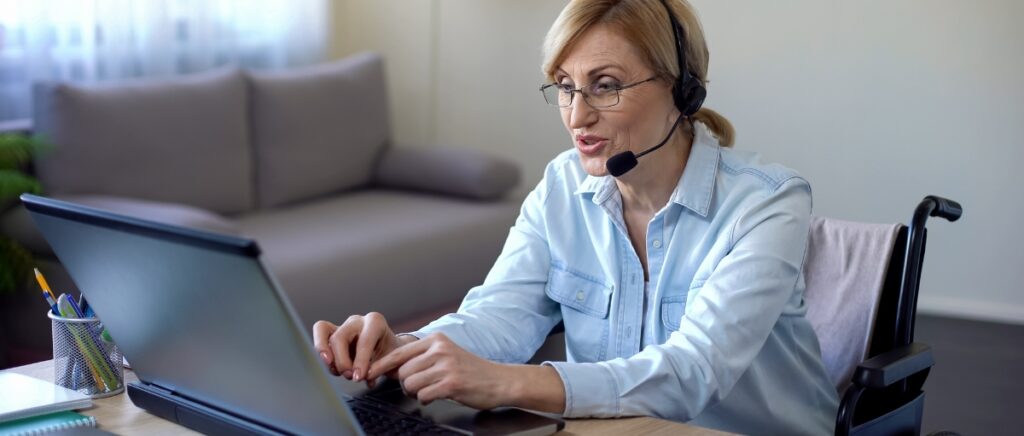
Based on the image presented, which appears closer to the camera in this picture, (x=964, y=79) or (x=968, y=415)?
(x=968, y=415)

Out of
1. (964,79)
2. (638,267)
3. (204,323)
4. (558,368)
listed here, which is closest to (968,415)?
(964,79)

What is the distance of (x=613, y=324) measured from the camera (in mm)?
1625

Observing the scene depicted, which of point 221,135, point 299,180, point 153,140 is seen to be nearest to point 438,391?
point 153,140

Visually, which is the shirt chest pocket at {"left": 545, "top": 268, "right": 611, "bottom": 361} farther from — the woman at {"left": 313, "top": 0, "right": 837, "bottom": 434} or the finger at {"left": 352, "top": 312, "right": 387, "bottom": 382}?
the finger at {"left": 352, "top": 312, "right": 387, "bottom": 382}

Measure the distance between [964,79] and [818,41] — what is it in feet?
1.58

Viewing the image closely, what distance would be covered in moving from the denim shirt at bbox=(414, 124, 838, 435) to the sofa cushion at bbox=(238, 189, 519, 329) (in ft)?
4.68

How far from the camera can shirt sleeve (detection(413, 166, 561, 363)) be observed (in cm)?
158

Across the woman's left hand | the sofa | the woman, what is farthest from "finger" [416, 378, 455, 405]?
the sofa

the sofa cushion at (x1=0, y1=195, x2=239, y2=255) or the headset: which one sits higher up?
the headset

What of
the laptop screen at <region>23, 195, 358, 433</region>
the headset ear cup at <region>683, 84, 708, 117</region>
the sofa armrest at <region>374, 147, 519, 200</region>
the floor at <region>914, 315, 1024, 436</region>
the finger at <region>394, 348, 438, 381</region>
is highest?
the headset ear cup at <region>683, 84, 708, 117</region>

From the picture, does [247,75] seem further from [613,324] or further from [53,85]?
[613,324]

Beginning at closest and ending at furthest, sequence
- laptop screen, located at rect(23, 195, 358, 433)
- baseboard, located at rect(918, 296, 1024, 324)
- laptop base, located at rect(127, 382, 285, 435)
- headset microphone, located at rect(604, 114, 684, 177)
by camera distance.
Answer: laptop screen, located at rect(23, 195, 358, 433)
laptop base, located at rect(127, 382, 285, 435)
headset microphone, located at rect(604, 114, 684, 177)
baseboard, located at rect(918, 296, 1024, 324)

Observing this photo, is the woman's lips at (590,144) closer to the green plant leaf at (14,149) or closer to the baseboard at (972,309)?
the green plant leaf at (14,149)

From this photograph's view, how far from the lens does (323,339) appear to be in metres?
1.37
